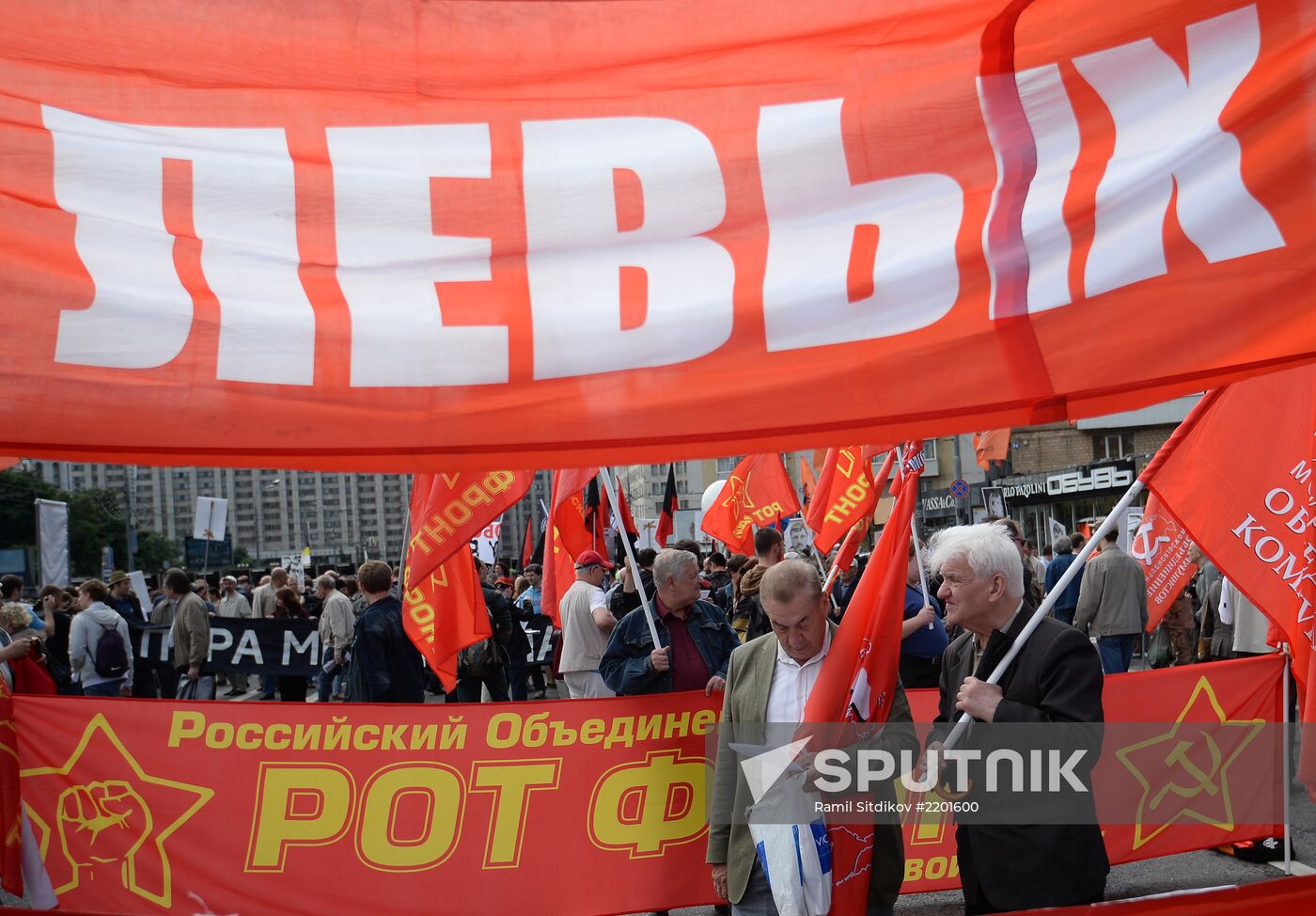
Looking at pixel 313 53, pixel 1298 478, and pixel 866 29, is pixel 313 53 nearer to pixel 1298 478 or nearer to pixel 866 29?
pixel 866 29

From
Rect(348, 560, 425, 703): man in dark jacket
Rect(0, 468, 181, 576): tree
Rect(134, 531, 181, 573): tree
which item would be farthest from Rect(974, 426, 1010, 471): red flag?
Rect(134, 531, 181, 573): tree

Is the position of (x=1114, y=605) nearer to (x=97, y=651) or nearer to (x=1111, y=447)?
(x=97, y=651)

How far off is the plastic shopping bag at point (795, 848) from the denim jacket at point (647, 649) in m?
3.04

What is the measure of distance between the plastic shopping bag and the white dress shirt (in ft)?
1.01

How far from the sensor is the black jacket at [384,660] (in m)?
9.27

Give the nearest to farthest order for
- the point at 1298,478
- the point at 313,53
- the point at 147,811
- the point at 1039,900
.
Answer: the point at 313,53
the point at 1039,900
the point at 1298,478
the point at 147,811

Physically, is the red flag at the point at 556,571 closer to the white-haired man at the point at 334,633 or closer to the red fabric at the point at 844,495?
the red fabric at the point at 844,495

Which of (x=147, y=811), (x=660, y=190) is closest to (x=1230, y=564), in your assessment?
(x=660, y=190)

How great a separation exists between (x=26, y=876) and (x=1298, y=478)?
6790mm

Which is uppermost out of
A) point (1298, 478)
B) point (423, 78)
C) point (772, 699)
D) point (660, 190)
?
point (423, 78)

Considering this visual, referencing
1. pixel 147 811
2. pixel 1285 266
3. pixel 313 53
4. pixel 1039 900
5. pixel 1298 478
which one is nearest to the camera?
pixel 1285 266

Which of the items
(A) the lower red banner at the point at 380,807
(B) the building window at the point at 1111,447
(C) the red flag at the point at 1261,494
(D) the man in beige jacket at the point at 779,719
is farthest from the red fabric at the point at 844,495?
(B) the building window at the point at 1111,447

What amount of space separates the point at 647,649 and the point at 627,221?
16.6 feet

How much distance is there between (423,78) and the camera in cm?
247
